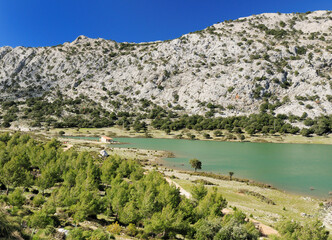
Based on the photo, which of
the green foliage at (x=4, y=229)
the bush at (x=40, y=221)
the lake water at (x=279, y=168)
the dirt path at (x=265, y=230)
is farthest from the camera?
the lake water at (x=279, y=168)

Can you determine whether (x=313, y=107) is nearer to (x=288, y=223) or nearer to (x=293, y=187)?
(x=293, y=187)

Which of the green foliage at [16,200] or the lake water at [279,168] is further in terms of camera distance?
the lake water at [279,168]

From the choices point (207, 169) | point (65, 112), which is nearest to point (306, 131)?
point (207, 169)

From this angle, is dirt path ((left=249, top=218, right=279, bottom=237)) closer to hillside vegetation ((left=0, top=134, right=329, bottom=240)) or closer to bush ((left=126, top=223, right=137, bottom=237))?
hillside vegetation ((left=0, top=134, right=329, bottom=240))

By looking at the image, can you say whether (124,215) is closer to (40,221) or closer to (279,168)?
(40,221)

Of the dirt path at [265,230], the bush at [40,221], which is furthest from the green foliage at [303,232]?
the bush at [40,221]

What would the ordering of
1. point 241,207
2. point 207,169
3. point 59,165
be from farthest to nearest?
point 207,169, point 59,165, point 241,207

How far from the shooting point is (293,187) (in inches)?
2034

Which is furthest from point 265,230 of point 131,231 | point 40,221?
point 40,221

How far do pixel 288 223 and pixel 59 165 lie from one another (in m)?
41.6

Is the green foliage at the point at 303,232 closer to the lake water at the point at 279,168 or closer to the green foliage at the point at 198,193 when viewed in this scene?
the green foliage at the point at 198,193

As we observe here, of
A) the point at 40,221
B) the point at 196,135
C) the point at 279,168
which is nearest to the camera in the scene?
the point at 40,221

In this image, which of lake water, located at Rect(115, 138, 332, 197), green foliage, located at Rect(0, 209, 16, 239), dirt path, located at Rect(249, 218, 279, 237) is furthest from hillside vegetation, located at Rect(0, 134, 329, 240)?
lake water, located at Rect(115, 138, 332, 197)

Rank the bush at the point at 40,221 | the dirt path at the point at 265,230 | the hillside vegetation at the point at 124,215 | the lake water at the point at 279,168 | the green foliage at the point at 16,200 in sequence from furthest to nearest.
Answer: the lake water at the point at 279,168 < the dirt path at the point at 265,230 < the green foliage at the point at 16,200 < the bush at the point at 40,221 < the hillside vegetation at the point at 124,215
